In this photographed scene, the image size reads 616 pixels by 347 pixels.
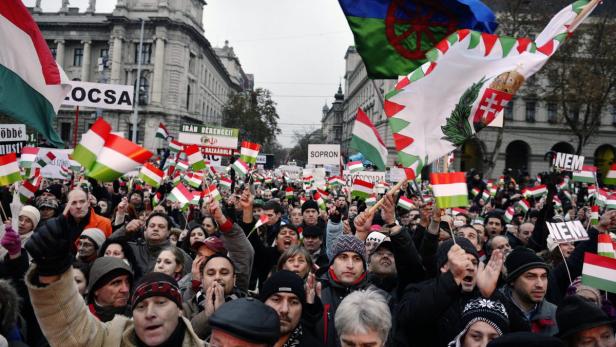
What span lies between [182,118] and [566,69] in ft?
145

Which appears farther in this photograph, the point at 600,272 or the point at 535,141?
the point at 535,141

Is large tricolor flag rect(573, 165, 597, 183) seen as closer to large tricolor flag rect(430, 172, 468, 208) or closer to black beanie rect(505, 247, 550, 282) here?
black beanie rect(505, 247, 550, 282)

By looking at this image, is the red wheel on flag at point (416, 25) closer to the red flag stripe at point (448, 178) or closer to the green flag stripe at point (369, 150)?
the green flag stripe at point (369, 150)

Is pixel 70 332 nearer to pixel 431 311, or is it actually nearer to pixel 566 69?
pixel 431 311

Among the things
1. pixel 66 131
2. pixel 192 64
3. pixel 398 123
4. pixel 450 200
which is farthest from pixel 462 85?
pixel 192 64

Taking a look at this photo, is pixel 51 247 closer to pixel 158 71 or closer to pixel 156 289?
pixel 156 289

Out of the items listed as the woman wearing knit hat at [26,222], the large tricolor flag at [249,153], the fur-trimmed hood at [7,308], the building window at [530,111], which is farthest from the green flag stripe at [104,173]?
the building window at [530,111]

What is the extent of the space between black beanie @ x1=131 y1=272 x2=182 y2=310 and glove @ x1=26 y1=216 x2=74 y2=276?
639 mm

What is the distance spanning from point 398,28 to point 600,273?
3109mm

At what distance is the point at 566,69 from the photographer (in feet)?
91.1

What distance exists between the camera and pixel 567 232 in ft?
16.0

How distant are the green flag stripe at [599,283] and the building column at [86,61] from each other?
6606 centimetres

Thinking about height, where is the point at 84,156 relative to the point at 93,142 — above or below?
below

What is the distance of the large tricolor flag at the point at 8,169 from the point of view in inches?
216
